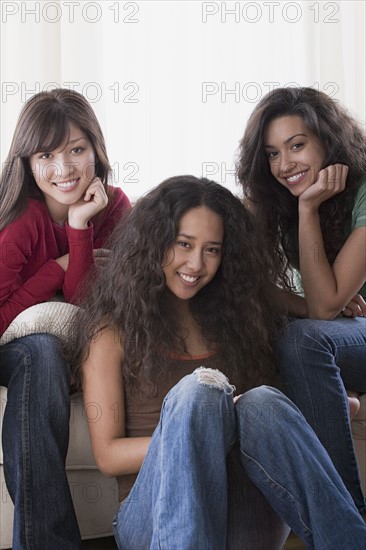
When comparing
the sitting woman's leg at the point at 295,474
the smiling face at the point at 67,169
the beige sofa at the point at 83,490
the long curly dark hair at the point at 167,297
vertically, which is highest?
the smiling face at the point at 67,169

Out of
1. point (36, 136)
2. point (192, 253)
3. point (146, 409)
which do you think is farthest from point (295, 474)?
point (36, 136)

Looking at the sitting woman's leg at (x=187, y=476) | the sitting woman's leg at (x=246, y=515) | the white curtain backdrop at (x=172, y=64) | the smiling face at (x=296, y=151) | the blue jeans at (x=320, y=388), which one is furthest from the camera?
the white curtain backdrop at (x=172, y=64)

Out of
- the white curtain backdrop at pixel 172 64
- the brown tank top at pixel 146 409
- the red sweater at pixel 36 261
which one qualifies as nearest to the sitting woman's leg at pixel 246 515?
the brown tank top at pixel 146 409

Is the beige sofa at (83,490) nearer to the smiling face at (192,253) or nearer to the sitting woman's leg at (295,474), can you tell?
the smiling face at (192,253)

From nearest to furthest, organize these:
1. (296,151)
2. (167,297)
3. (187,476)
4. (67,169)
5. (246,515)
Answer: (187,476), (246,515), (167,297), (67,169), (296,151)

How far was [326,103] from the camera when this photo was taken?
7.17ft

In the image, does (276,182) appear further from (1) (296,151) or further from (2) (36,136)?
(2) (36,136)

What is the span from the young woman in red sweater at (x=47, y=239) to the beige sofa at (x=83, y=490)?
127 mm

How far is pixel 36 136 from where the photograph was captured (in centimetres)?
203

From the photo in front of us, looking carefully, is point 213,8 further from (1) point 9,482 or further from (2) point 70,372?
(1) point 9,482

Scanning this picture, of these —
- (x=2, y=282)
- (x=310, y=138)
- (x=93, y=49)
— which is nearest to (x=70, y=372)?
(x=2, y=282)

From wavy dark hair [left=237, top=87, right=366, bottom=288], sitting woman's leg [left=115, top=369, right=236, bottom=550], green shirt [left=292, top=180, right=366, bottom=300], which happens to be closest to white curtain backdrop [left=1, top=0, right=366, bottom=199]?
wavy dark hair [left=237, top=87, right=366, bottom=288]

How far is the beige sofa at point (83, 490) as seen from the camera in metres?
1.88

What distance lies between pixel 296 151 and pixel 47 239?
0.63 metres
